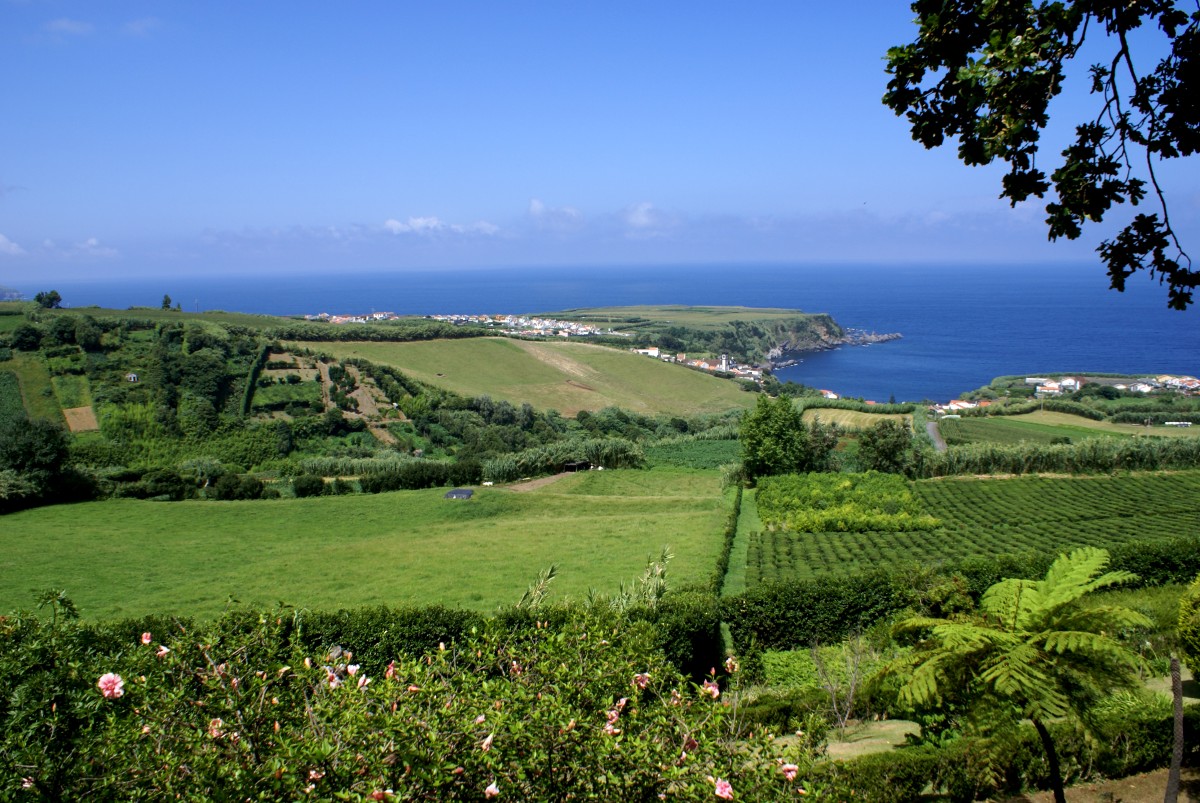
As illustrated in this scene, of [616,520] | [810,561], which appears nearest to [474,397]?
[616,520]

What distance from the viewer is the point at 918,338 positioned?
174250 millimetres

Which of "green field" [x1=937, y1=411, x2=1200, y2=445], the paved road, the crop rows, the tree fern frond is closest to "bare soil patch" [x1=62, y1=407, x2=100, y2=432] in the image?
the crop rows

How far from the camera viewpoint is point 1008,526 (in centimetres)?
Answer: 3048

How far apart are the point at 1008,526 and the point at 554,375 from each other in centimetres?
6519

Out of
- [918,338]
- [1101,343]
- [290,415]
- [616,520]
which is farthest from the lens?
[918,338]

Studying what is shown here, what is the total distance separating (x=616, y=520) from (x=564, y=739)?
29539mm

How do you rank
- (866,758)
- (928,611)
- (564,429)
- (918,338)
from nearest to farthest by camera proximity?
(866,758), (928,611), (564,429), (918,338)

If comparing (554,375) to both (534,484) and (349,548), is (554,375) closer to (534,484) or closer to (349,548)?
(534,484)

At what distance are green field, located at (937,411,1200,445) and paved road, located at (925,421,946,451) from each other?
421 millimetres

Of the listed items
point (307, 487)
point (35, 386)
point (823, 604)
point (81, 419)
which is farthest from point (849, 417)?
point (35, 386)

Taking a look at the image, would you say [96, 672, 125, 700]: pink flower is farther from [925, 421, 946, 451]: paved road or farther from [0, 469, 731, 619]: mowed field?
[925, 421, 946, 451]: paved road

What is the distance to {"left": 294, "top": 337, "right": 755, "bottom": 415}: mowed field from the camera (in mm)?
81875

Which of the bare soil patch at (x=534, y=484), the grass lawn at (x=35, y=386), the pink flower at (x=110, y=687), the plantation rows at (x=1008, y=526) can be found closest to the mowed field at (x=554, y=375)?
the grass lawn at (x=35, y=386)

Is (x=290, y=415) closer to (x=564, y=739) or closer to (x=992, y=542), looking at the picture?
(x=992, y=542)
